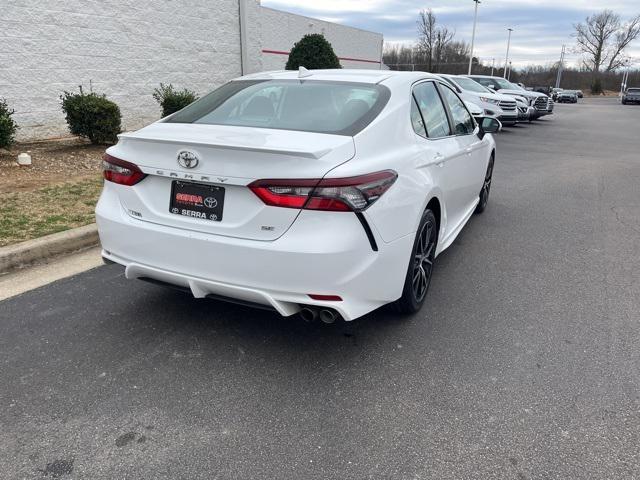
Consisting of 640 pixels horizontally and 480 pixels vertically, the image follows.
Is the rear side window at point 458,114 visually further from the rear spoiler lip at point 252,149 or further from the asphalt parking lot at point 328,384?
the rear spoiler lip at point 252,149

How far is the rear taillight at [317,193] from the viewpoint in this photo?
2559 mm

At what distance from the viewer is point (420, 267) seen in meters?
3.61

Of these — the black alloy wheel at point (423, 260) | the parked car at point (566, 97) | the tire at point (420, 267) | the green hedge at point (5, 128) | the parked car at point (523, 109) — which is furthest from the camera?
the parked car at point (566, 97)

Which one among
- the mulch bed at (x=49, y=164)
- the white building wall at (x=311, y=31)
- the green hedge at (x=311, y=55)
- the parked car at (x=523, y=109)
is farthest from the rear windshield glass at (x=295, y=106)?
the parked car at (x=523, y=109)

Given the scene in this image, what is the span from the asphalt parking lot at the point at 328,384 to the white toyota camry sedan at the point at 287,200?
0.44 meters

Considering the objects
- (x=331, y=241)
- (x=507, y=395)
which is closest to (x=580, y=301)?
(x=507, y=395)

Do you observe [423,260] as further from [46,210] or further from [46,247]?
[46,210]

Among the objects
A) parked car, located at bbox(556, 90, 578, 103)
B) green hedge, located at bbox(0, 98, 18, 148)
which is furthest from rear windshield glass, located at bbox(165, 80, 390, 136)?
parked car, located at bbox(556, 90, 578, 103)

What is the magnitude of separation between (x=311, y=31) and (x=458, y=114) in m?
23.0

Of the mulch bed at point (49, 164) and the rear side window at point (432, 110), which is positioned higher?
the rear side window at point (432, 110)

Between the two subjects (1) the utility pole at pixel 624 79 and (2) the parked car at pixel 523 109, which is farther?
(1) the utility pole at pixel 624 79

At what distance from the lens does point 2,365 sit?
2.95 metres

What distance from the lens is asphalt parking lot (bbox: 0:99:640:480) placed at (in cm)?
230

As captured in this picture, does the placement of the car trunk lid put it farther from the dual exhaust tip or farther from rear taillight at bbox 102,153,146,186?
the dual exhaust tip
